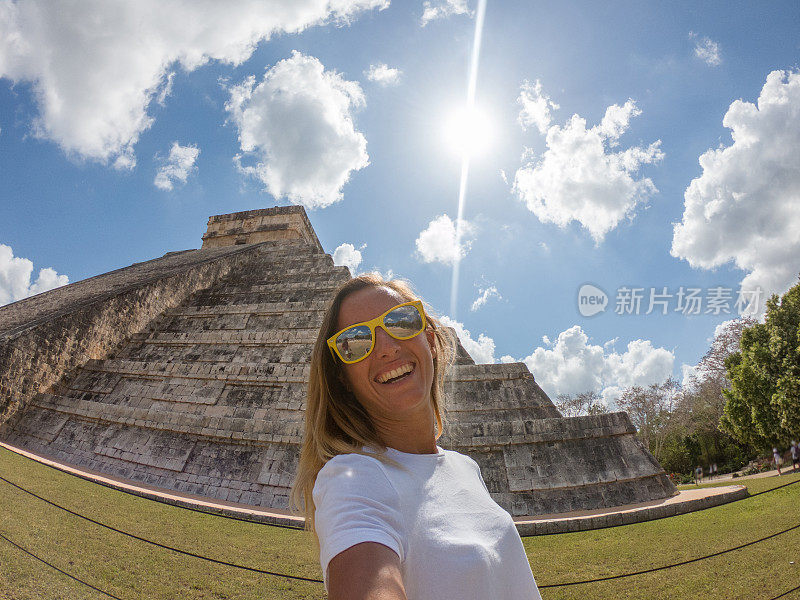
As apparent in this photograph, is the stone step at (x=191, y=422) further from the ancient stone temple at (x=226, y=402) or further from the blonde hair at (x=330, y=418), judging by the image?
the blonde hair at (x=330, y=418)

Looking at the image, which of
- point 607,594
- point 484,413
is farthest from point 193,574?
point 484,413

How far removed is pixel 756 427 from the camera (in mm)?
16156

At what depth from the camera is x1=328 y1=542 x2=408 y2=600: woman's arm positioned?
0.81 meters

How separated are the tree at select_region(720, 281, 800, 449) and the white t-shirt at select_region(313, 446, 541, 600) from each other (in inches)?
711

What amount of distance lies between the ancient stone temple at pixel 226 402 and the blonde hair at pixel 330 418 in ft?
12.7

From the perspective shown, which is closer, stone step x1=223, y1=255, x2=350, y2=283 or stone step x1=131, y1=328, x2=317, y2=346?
stone step x1=131, y1=328, x2=317, y2=346

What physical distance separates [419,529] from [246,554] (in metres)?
3.90

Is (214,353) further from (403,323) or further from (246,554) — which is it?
(403,323)

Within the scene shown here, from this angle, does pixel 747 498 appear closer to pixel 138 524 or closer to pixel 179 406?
pixel 138 524

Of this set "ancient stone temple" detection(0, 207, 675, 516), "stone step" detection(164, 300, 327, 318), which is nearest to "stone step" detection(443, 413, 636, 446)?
"ancient stone temple" detection(0, 207, 675, 516)

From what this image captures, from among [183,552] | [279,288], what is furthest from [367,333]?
[279,288]

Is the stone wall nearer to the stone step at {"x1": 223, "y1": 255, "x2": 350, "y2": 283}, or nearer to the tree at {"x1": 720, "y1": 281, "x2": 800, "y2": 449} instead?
the stone step at {"x1": 223, "y1": 255, "x2": 350, "y2": 283}

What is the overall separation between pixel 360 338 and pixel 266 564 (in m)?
3.41

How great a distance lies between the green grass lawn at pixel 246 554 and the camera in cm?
307
